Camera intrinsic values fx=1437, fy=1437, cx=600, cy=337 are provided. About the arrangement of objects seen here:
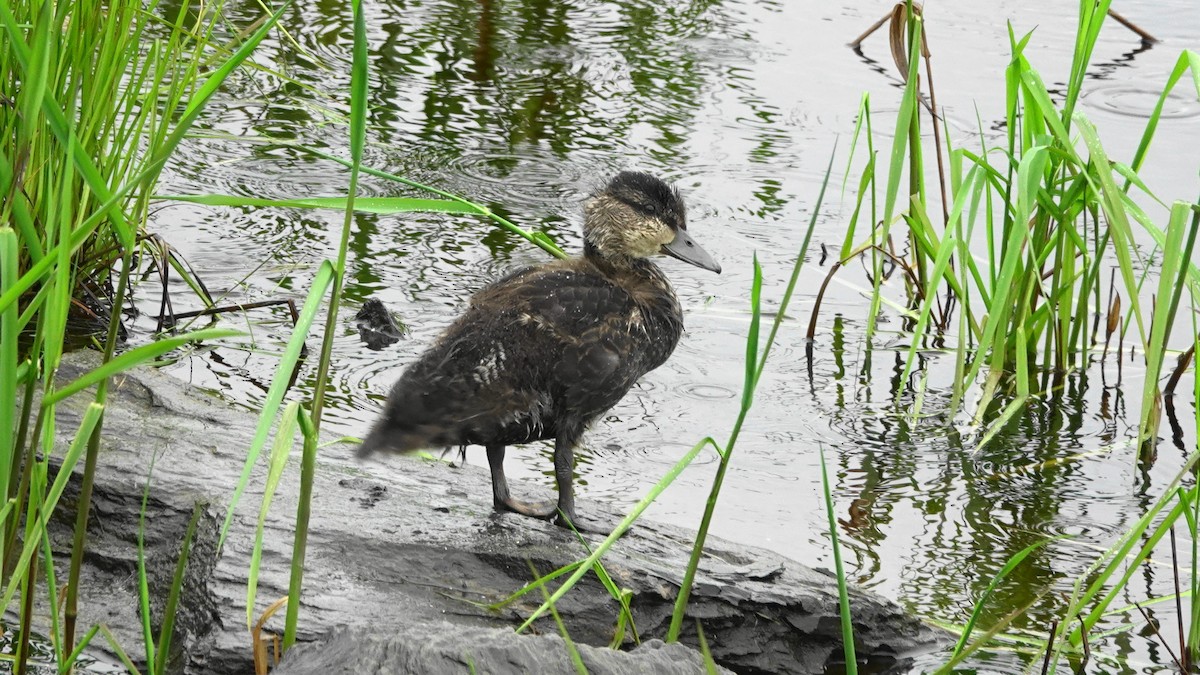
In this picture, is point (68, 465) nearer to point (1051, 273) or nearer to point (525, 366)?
point (525, 366)

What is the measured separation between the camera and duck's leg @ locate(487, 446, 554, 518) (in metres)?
4.23

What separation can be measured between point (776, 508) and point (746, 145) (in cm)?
345

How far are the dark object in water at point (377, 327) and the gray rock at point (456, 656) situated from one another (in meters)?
2.86

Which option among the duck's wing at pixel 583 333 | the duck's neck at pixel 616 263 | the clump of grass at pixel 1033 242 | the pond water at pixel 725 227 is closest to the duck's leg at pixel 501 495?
the duck's wing at pixel 583 333

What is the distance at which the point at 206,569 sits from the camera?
145 inches

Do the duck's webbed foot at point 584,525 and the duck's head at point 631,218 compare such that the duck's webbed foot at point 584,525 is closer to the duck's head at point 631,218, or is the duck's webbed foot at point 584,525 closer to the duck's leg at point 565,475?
the duck's leg at point 565,475

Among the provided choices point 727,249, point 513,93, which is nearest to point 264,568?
point 727,249

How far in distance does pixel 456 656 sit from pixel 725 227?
4459mm

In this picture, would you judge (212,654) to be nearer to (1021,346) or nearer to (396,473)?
(396,473)

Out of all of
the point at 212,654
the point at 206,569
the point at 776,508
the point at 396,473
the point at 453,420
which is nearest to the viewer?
the point at 212,654

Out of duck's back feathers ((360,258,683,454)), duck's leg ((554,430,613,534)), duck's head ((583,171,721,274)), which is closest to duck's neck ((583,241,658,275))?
duck's head ((583,171,721,274))

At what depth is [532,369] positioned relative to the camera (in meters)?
4.11

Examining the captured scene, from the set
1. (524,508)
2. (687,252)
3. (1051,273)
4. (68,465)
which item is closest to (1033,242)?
(1051,273)

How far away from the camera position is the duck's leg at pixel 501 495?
4234 millimetres
